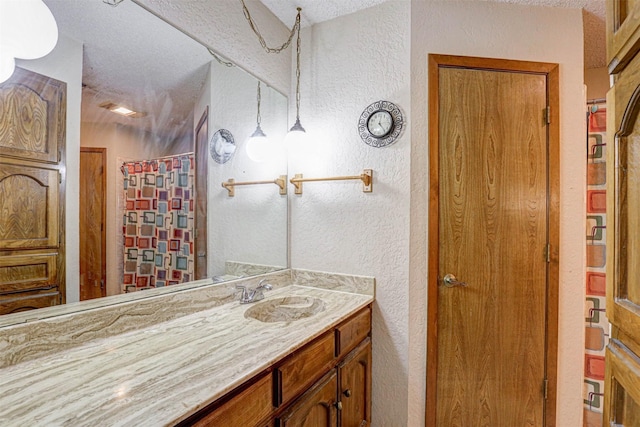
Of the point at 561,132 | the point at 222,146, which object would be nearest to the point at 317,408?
the point at 222,146

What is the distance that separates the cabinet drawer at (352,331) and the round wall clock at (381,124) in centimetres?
95

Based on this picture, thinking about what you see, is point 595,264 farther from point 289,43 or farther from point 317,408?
point 289,43

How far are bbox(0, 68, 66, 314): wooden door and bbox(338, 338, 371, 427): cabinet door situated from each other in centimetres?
115

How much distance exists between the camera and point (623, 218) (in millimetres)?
762

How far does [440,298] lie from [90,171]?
1.70 meters

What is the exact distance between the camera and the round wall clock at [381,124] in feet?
5.48

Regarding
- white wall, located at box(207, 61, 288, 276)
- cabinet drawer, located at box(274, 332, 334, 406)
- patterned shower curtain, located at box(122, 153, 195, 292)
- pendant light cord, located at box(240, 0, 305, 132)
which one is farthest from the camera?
pendant light cord, located at box(240, 0, 305, 132)

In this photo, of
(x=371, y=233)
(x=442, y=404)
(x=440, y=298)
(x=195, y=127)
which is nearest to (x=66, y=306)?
(x=195, y=127)

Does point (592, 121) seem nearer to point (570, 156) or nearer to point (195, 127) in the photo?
point (570, 156)

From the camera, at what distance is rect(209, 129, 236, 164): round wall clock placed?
1.55 metres

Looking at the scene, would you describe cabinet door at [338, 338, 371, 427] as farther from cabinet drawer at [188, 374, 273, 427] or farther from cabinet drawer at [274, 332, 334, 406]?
cabinet drawer at [188, 374, 273, 427]

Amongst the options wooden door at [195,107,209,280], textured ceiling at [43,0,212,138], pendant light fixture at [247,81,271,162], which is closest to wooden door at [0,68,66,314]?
textured ceiling at [43,0,212,138]

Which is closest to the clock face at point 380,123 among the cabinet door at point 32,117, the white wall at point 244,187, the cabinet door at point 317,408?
the white wall at point 244,187

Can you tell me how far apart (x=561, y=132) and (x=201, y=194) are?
1.96 m
